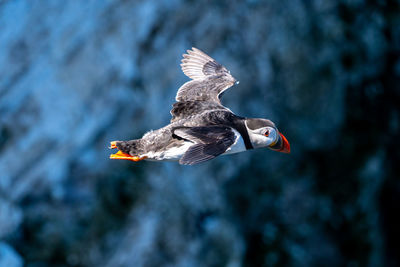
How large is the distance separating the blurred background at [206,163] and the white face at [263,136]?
229 inches

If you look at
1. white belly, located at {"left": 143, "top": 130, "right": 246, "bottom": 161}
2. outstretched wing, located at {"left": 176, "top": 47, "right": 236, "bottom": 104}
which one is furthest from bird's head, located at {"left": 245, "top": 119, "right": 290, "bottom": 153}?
outstretched wing, located at {"left": 176, "top": 47, "right": 236, "bottom": 104}

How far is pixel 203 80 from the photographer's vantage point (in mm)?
6629

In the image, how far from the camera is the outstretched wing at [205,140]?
4418mm

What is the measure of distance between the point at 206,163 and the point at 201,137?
21.8 ft

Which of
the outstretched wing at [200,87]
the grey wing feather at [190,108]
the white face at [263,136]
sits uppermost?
the outstretched wing at [200,87]

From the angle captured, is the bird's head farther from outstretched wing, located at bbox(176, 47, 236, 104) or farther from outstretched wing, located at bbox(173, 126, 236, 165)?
outstretched wing, located at bbox(176, 47, 236, 104)

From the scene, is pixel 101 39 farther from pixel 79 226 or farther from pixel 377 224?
pixel 377 224

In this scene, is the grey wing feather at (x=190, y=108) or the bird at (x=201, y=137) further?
the grey wing feather at (x=190, y=108)

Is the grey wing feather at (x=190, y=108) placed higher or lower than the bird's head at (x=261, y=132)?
higher

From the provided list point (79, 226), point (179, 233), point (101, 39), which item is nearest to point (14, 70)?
point (101, 39)

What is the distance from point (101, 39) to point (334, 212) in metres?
6.90

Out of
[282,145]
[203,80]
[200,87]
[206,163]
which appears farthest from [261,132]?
[206,163]

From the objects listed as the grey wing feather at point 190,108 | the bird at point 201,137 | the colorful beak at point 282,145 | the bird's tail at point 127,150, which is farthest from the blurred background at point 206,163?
the colorful beak at point 282,145

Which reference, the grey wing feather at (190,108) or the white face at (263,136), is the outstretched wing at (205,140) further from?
the grey wing feather at (190,108)
